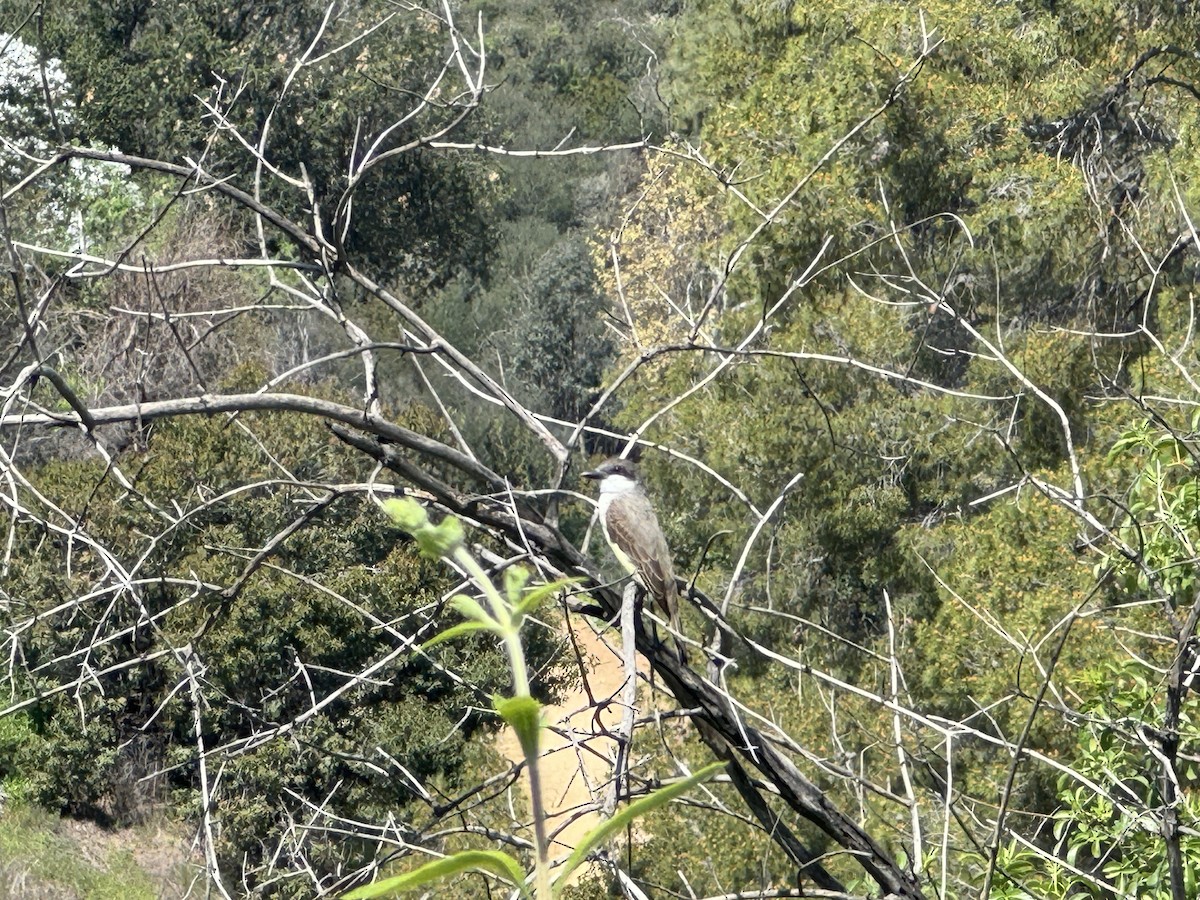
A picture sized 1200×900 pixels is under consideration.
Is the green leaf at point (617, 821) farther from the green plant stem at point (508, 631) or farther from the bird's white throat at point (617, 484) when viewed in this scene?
the bird's white throat at point (617, 484)

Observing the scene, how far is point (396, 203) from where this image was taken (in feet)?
78.1

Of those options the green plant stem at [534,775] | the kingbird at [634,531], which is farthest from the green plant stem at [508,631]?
the kingbird at [634,531]

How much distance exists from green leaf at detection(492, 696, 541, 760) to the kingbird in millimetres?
3953

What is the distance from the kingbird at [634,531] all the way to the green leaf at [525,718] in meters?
3.95

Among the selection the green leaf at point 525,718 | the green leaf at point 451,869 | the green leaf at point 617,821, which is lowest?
the green leaf at point 617,821

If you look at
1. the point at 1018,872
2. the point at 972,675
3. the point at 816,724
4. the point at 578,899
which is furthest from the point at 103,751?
the point at 1018,872

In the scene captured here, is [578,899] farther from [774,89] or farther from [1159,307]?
[774,89]

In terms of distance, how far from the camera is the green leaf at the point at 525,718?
2.69 feet

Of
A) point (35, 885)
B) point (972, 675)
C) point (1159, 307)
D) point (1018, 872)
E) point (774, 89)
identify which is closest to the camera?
point (1018, 872)

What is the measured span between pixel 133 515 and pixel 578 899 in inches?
177

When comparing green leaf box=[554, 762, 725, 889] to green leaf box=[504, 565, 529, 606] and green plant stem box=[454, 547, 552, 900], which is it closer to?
green plant stem box=[454, 547, 552, 900]

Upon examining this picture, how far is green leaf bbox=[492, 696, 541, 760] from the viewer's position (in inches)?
32.3

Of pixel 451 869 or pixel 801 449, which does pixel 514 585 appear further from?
pixel 801 449

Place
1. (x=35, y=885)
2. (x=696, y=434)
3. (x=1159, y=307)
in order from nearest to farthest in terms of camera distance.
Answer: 1. (x=1159, y=307)
2. (x=35, y=885)
3. (x=696, y=434)
